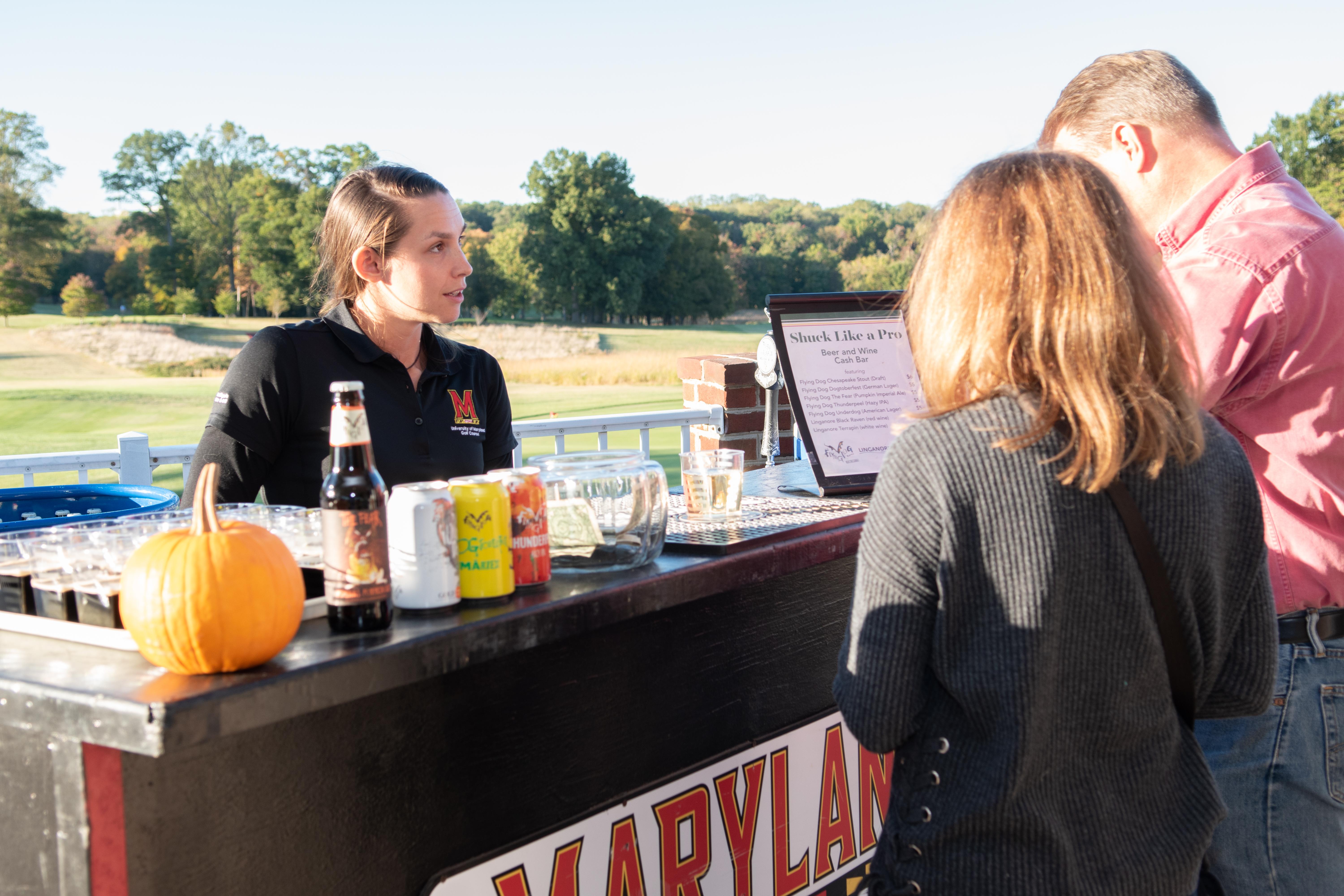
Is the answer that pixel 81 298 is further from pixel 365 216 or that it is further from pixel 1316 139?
pixel 1316 139

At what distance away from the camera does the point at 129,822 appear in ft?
3.26

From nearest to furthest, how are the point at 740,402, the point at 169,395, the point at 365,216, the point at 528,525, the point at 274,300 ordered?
the point at 528,525 → the point at 365,216 → the point at 740,402 → the point at 169,395 → the point at 274,300

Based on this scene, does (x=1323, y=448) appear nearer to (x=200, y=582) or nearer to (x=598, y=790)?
(x=598, y=790)

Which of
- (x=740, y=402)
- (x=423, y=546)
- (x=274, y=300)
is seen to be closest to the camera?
(x=423, y=546)

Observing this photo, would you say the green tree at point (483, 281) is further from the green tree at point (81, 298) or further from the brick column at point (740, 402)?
the brick column at point (740, 402)

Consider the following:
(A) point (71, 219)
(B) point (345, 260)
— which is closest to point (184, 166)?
(A) point (71, 219)

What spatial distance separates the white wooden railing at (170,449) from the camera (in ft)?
14.0

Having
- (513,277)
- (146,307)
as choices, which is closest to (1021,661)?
(146,307)

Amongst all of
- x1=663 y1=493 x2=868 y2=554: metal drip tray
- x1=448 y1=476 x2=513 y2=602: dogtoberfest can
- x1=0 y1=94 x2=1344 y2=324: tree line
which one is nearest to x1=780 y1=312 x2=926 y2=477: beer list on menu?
x1=663 y1=493 x2=868 y2=554: metal drip tray

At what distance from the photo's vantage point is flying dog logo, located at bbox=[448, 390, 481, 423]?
2.34 m

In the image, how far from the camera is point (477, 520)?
3.98 feet

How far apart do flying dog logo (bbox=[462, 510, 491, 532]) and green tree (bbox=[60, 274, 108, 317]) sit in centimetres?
5628

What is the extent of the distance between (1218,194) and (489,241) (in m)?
66.8

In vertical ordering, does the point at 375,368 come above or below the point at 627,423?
above
